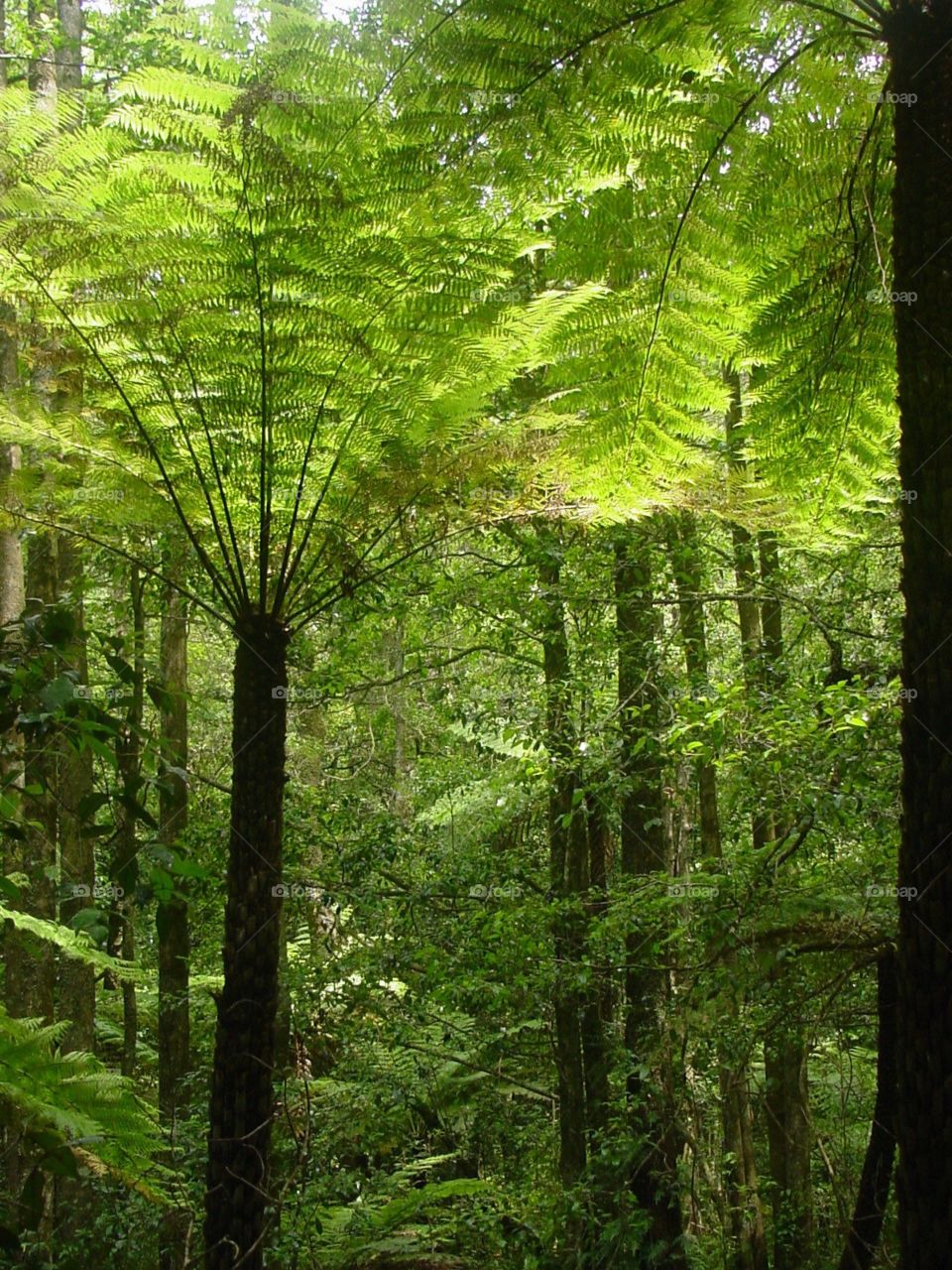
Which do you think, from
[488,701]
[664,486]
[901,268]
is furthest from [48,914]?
[901,268]

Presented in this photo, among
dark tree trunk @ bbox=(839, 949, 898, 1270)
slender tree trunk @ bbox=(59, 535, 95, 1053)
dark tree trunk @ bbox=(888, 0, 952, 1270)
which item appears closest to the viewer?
dark tree trunk @ bbox=(888, 0, 952, 1270)

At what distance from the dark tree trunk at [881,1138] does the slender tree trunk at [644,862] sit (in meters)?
0.92

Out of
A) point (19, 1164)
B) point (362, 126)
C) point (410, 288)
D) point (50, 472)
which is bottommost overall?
point (19, 1164)

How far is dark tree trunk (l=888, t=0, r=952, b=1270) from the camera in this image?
125 centimetres

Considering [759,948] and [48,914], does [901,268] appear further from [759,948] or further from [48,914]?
[48,914]

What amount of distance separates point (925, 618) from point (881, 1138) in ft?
7.13

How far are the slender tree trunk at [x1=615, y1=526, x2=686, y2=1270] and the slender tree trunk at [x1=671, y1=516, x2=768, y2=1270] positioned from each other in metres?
0.23

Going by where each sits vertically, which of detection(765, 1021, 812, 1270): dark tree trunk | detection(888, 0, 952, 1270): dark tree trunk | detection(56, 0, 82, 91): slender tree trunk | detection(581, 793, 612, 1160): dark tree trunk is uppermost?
detection(56, 0, 82, 91): slender tree trunk

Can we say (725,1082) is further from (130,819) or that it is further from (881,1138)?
(130,819)

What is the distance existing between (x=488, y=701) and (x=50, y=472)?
2.63 m

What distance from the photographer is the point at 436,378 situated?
9.05 feet

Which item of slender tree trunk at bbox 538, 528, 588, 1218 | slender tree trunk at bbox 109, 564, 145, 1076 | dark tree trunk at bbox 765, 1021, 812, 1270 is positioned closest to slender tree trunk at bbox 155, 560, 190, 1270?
slender tree trunk at bbox 109, 564, 145, 1076

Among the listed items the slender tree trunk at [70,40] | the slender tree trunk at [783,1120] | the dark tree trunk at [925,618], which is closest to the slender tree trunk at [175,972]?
the slender tree trunk at [70,40]

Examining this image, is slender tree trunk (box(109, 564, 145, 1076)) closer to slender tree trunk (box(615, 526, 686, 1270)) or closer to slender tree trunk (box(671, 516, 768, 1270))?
slender tree trunk (box(615, 526, 686, 1270))
